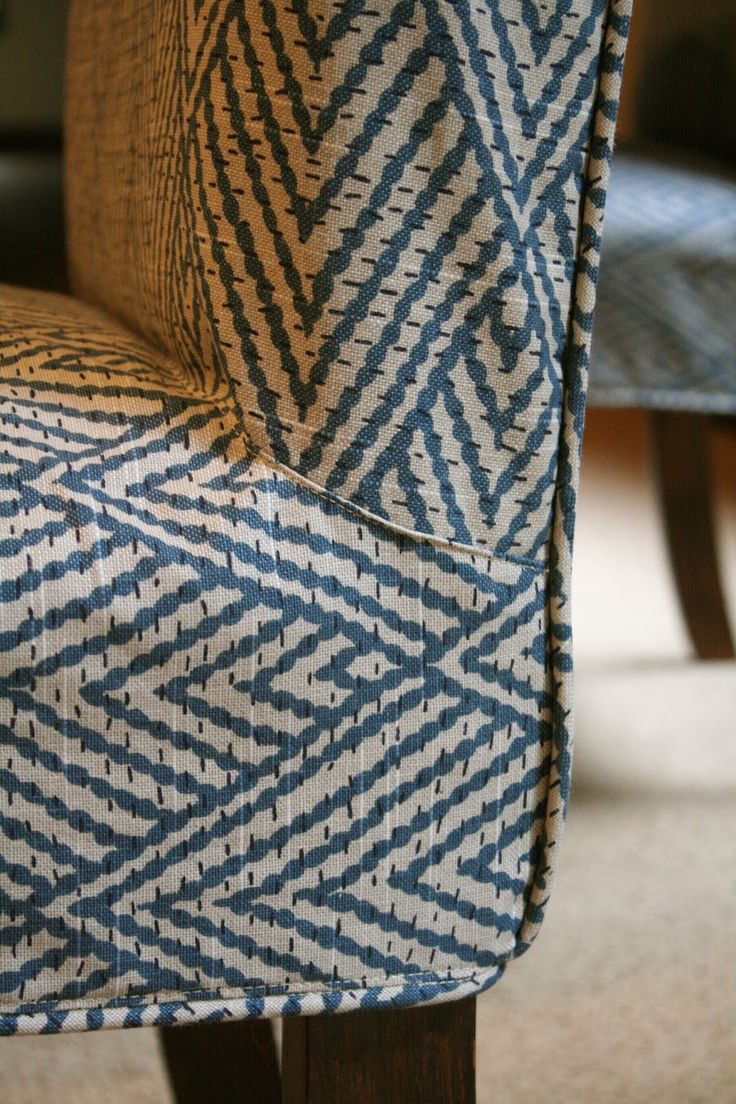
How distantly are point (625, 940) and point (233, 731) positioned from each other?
44cm

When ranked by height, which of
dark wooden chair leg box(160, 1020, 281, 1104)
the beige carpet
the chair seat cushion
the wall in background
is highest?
the wall in background

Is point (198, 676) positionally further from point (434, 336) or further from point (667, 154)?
point (667, 154)

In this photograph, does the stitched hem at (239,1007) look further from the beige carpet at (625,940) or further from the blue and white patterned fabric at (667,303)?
the blue and white patterned fabric at (667,303)

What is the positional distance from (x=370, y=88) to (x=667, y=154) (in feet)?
2.44

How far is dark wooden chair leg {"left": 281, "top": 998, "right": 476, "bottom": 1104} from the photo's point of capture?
31 cm

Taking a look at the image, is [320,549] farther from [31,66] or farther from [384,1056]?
[31,66]

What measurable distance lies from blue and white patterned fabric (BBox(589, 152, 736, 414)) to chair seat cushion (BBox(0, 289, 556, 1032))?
0.48m

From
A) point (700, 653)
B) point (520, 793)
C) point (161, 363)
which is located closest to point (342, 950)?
point (520, 793)

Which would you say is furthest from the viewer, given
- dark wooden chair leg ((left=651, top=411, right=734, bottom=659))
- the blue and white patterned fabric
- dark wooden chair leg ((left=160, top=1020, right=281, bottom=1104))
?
dark wooden chair leg ((left=651, top=411, right=734, bottom=659))

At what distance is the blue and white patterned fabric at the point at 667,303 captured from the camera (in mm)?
719

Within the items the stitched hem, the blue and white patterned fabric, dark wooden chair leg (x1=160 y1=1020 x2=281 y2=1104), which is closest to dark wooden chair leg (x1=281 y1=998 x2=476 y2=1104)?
the stitched hem

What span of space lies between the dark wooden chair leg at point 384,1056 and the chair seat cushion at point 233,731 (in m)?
0.03

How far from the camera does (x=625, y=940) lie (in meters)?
0.64

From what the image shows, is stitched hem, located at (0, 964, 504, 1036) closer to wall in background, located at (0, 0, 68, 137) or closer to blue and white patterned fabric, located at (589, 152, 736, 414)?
blue and white patterned fabric, located at (589, 152, 736, 414)
